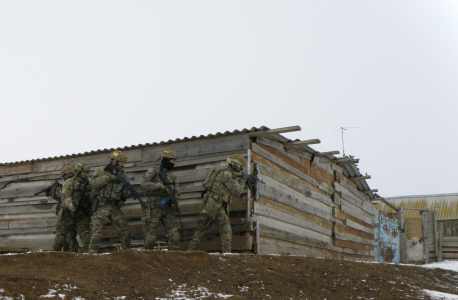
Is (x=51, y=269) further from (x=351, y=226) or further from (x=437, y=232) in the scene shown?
(x=437, y=232)

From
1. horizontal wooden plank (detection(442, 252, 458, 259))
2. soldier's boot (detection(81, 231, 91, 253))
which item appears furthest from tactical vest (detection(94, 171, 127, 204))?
horizontal wooden plank (detection(442, 252, 458, 259))

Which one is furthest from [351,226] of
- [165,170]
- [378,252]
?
[165,170]

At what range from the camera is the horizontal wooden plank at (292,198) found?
30.7 feet

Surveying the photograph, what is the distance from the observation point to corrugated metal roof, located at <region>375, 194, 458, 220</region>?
28.4 m

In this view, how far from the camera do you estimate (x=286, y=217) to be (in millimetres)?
9938

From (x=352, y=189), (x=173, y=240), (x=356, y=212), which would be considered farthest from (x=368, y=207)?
(x=173, y=240)

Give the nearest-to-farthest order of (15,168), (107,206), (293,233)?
(107,206) < (293,233) < (15,168)

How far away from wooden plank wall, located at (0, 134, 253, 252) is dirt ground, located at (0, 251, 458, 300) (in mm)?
2300

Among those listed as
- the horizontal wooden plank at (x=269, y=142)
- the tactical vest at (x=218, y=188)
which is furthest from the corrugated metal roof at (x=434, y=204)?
the tactical vest at (x=218, y=188)

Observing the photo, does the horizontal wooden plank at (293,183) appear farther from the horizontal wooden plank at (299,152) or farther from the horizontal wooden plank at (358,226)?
the horizontal wooden plank at (358,226)

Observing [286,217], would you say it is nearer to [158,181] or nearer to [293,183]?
[293,183]

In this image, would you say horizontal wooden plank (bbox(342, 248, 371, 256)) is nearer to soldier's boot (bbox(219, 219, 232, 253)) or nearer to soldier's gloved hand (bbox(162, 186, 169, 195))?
soldier's boot (bbox(219, 219, 232, 253))

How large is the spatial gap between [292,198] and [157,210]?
3.36 meters

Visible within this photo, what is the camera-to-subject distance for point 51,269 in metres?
5.15
